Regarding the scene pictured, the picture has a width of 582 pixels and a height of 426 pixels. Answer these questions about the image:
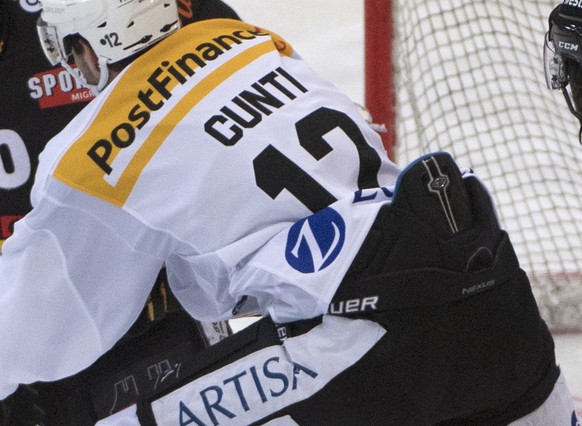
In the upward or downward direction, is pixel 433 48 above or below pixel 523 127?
above

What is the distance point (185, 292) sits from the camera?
7.84ft

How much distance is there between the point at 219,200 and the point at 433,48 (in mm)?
1771

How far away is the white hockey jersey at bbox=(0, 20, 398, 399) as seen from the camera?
6.77 feet

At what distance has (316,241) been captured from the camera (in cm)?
202

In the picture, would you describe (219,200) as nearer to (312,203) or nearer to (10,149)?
(312,203)

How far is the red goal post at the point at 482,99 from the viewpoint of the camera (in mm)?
3682

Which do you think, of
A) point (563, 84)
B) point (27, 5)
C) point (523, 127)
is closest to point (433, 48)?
point (523, 127)

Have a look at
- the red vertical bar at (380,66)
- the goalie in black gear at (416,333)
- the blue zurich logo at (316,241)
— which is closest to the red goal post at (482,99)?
the red vertical bar at (380,66)

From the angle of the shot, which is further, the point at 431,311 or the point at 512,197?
the point at 512,197

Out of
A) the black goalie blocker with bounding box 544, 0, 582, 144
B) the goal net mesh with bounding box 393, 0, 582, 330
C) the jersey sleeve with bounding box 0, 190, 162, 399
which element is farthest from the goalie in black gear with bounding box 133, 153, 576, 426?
the goal net mesh with bounding box 393, 0, 582, 330

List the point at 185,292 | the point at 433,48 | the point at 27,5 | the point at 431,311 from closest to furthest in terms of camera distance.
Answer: the point at 431,311 → the point at 185,292 → the point at 27,5 → the point at 433,48

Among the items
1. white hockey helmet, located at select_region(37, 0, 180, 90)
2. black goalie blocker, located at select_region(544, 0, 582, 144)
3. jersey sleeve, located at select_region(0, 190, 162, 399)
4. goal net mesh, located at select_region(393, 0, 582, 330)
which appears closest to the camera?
jersey sleeve, located at select_region(0, 190, 162, 399)

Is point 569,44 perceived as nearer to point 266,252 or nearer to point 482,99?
point 266,252

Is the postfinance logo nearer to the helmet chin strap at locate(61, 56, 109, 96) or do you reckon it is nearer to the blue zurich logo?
the helmet chin strap at locate(61, 56, 109, 96)
